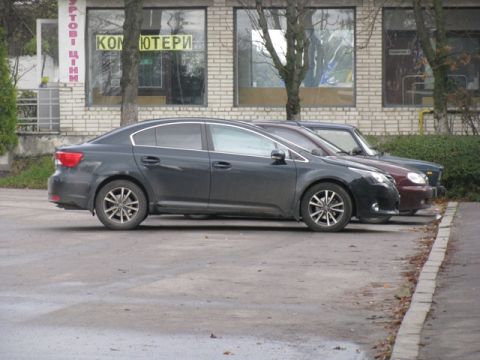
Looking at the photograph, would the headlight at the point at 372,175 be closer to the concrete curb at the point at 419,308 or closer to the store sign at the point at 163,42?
the concrete curb at the point at 419,308

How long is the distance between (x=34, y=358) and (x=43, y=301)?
103 inches

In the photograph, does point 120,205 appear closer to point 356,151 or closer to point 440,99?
point 356,151

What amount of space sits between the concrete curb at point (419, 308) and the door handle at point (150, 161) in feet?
13.3

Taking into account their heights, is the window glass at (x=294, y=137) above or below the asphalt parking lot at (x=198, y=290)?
above

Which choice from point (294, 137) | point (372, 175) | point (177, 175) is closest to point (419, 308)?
point (372, 175)

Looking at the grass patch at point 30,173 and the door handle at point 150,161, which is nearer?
the door handle at point 150,161

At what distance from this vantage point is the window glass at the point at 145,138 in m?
18.0

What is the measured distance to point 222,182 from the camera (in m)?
17.7

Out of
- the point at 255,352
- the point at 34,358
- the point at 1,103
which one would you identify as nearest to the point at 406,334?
the point at 255,352

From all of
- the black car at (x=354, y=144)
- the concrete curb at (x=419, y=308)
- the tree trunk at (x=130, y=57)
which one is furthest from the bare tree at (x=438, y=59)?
the concrete curb at (x=419, y=308)

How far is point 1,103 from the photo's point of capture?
30984 millimetres

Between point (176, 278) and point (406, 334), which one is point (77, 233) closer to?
point (176, 278)

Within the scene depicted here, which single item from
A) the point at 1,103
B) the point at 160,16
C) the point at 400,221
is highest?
the point at 160,16

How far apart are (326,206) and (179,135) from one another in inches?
90.8
